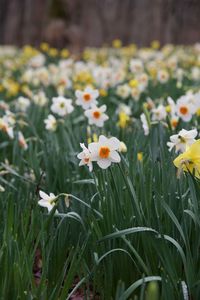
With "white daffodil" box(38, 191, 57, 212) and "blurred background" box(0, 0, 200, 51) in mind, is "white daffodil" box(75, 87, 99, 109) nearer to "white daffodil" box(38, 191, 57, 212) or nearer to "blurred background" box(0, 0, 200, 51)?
"white daffodil" box(38, 191, 57, 212)

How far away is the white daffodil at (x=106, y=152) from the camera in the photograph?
172 centimetres

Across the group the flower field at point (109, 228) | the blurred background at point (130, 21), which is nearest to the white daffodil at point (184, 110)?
the flower field at point (109, 228)

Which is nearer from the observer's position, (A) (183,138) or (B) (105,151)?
(B) (105,151)

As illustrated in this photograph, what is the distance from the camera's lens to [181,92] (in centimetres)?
438

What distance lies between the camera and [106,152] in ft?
5.65

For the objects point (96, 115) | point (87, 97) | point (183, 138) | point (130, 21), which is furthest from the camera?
point (130, 21)

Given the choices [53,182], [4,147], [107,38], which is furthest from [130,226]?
[107,38]

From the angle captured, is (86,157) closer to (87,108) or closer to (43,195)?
(43,195)

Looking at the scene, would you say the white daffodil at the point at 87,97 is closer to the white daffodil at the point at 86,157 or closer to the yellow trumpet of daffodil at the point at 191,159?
the white daffodil at the point at 86,157

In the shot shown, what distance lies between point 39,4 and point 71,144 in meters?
10.6

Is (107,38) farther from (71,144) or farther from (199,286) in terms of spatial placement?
(199,286)

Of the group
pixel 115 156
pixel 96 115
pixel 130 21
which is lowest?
pixel 115 156

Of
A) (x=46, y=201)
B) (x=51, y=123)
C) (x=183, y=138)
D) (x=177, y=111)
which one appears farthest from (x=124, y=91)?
(x=46, y=201)

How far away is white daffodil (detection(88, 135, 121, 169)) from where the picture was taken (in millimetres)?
1718
